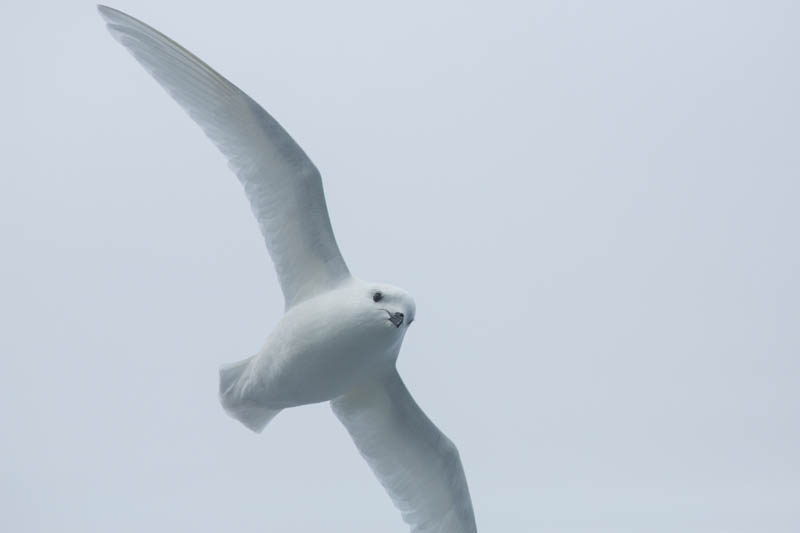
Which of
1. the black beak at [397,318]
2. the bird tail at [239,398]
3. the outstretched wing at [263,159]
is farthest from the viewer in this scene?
the bird tail at [239,398]

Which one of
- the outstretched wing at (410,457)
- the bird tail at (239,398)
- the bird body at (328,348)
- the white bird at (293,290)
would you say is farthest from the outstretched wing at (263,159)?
the outstretched wing at (410,457)

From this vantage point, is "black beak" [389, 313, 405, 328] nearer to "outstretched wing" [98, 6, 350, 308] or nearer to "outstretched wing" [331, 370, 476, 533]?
"outstretched wing" [98, 6, 350, 308]

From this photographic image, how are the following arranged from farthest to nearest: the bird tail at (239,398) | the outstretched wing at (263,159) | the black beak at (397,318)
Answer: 1. the bird tail at (239,398)
2. the outstretched wing at (263,159)
3. the black beak at (397,318)

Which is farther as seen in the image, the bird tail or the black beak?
the bird tail

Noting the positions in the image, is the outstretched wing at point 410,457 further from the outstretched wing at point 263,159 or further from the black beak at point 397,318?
the black beak at point 397,318

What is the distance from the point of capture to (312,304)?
21.4ft

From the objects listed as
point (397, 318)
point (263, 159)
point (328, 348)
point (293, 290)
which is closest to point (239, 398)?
point (293, 290)

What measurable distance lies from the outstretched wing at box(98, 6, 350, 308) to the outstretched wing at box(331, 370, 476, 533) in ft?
2.78

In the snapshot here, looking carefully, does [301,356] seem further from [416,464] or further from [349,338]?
[416,464]

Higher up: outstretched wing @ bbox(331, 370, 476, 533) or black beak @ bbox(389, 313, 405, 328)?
black beak @ bbox(389, 313, 405, 328)

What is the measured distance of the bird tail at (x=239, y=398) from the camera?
6844 millimetres

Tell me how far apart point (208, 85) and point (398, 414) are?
7.35 ft

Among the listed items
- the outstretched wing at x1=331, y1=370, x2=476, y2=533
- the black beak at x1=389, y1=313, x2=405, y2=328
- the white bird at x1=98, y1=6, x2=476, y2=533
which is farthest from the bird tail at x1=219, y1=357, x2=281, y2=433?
the black beak at x1=389, y1=313, x2=405, y2=328

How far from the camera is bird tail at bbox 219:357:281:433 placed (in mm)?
6844
